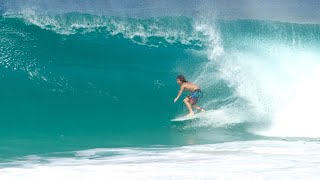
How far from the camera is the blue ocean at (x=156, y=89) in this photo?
337 inches

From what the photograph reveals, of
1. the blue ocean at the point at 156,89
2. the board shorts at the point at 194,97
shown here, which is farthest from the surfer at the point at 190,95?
the blue ocean at the point at 156,89

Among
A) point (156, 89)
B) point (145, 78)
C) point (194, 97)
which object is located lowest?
point (194, 97)

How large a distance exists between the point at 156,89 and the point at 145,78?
1.62 feet

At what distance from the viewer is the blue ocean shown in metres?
8.56

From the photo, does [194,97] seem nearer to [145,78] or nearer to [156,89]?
[156,89]

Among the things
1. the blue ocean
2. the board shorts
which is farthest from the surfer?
→ the blue ocean

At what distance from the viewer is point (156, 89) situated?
12617 mm

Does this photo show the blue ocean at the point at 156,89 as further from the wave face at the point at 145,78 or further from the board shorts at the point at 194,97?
the board shorts at the point at 194,97

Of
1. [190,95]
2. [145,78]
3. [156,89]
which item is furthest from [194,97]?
[145,78]

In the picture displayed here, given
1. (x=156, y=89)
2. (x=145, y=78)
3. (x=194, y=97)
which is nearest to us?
(x=194, y=97)

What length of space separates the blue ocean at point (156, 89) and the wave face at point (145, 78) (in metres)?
0.03

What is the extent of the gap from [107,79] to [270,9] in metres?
4.55

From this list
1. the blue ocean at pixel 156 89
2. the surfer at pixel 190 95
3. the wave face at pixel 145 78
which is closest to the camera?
the blue ocean at pixel 156 89

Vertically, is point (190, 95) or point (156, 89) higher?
point (156, 89)
